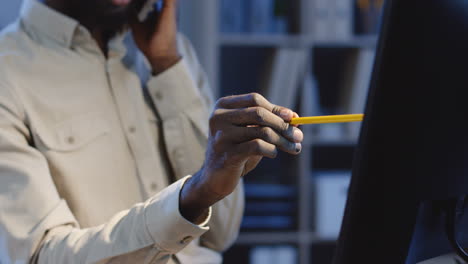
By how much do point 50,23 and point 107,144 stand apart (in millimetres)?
318

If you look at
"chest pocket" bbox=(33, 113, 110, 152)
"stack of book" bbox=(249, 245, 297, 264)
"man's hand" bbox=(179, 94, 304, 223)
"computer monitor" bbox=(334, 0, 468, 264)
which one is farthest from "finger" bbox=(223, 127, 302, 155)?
"stack of book" bbox=(249, 245, 297, 264)

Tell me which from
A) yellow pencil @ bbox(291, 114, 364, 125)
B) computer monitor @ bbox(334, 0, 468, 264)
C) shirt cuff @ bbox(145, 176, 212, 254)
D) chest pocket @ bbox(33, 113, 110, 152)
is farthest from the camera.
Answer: chest pocket @ bbox(33, 113, 110, 152)

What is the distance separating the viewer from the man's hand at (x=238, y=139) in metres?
0.66

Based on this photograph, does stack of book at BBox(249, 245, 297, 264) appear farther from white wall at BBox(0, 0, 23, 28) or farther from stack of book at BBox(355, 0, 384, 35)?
white wall at BBox(0, 0, 23, 28)

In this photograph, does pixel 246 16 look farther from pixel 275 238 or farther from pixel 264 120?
pixel 264 120

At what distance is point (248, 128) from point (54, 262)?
0.47 meters

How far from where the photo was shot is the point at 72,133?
1111 millimetres

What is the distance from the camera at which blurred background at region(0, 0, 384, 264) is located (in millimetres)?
2203

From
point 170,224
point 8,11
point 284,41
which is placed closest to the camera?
point 170,224

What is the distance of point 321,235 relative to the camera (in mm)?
2246

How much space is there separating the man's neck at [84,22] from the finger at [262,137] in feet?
2.30

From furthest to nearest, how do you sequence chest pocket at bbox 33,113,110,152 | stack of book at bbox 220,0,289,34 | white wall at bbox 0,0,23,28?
stack of book at bbox 220,0,289,34 → white wall at bbox 0,0,23,28 → chest pocket at bbox 33,113,110,152

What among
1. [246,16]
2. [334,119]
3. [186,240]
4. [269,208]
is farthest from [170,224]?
[246,16]

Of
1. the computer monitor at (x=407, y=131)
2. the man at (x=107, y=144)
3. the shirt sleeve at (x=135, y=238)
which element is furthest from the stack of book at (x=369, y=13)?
the computer monitor at (x=407, y=131)
